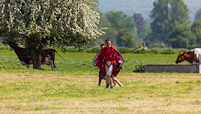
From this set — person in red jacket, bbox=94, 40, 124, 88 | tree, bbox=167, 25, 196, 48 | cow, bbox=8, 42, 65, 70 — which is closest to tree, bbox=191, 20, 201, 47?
tree, bbox=167, 25, 196, 48

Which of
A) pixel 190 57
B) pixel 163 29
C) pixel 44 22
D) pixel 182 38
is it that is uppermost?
pixel 163 29

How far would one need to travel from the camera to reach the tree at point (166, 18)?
610 ft

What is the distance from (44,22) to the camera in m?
30.8

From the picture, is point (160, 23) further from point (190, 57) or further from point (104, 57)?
point (104, 57)

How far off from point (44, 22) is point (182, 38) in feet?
400

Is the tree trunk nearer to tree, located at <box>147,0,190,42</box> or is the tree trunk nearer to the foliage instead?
the foliage

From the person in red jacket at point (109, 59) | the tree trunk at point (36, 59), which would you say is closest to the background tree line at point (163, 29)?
the tree trunk at point (36, 59)

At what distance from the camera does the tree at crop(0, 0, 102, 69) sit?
99.2 feet

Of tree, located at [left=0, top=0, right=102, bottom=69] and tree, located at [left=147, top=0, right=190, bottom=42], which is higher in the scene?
tree, located at [left=147, top=0, right=190, bottom=42]

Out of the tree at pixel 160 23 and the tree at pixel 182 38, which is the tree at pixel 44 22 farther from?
the tree at pixel 160 23

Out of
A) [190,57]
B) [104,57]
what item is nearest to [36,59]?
[190,57]

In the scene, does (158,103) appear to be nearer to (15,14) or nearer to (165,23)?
(15,14)

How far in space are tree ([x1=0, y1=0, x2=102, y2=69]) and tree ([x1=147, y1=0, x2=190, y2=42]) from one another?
505 ft

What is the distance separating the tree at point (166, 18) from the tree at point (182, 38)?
2977cm
